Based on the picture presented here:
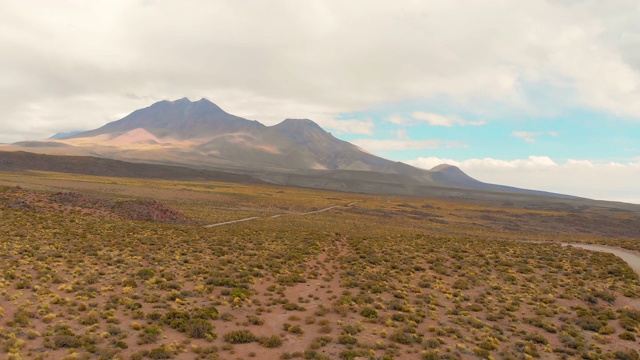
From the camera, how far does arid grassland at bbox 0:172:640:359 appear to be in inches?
731

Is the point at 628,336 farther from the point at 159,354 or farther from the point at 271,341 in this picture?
the point at 159,354

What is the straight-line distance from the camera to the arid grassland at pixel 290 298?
18562 millimetres

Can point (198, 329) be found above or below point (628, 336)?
below

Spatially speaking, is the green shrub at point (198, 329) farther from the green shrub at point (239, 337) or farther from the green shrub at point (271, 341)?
the green shrub at point (271, 341)

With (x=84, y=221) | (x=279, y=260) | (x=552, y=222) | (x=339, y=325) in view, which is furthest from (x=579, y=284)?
(x=552, y=222)

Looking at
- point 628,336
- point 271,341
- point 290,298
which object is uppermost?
point 628,336

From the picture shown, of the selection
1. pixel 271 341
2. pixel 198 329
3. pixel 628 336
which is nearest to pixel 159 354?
pixel 198 329

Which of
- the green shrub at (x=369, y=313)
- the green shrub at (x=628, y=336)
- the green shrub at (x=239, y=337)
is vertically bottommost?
the green shrub at (x=239, y=337)

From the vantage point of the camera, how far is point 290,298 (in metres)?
26.0

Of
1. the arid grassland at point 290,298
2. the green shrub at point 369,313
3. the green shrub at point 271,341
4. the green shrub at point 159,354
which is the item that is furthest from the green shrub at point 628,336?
the green shrub at point 159,354

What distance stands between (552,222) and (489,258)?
107 meters

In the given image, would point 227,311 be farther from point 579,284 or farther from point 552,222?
point 552,222

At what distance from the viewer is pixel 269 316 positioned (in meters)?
22.6

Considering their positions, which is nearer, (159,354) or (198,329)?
(159,354)
